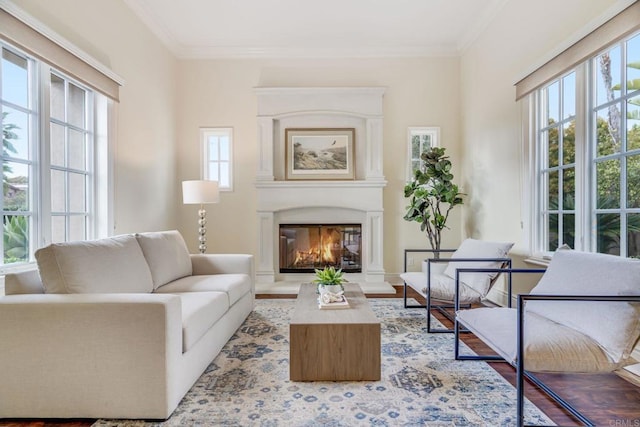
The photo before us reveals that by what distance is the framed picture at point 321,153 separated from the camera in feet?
16.6

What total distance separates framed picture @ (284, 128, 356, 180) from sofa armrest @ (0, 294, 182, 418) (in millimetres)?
3539

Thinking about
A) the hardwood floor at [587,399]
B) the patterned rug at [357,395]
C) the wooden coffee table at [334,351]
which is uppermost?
the wooden coffee table at [334,351]

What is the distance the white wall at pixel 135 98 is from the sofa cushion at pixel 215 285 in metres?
1.13

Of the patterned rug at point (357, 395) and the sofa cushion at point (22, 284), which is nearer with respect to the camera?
the patterned rug at point (357, 395)

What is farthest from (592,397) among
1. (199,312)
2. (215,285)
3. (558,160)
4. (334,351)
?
(215,285)

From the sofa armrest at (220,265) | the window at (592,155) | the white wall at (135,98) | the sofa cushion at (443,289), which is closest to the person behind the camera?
the window at (592,155)

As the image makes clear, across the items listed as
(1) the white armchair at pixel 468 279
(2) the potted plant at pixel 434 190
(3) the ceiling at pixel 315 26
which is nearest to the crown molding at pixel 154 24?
(3) the ceiling at pixel 315 26

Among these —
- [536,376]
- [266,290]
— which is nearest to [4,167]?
[266,290]

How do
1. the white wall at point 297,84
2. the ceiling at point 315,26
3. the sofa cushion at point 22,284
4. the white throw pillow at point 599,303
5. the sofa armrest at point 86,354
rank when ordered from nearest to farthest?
the white throw pillow at point 599,303
the sofa armrest at point 86,354
the sofa cushion at point 22,284
the ceiling at point 315,26
the white wall at point 297,84

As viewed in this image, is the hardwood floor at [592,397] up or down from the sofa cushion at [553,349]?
down

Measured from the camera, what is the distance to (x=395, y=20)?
432 centimetres

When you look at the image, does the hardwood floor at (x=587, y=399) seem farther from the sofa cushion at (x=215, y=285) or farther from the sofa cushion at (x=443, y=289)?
the sofa cushion at (x=215, y=285)

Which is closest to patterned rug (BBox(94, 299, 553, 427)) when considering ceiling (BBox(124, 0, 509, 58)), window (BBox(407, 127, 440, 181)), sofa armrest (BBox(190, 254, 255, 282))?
sofa armrest (BBox(190, 254, 255, 282))

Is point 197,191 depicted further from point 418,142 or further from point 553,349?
point 553,349
